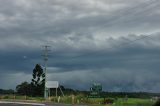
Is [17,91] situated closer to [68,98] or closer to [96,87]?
[68,98]

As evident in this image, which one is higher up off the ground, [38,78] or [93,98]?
[38,78]

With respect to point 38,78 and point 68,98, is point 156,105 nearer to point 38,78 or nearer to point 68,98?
point 68,98

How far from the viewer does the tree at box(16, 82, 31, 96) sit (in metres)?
146

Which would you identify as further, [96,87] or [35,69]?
[35,69]

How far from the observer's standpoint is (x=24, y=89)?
150 metres

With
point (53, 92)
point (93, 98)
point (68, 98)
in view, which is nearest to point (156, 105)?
point (93, 98)

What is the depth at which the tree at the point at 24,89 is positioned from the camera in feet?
479

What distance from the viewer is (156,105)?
131 inches

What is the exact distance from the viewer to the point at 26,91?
484 ft

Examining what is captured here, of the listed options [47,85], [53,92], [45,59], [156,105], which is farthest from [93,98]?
[156,105]

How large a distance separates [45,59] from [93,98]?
88.6 ft

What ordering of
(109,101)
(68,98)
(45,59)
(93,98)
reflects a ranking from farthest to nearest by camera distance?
(45,59) → (68,98) → (93,98) → (109,101)

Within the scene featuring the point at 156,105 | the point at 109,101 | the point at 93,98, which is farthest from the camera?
the point at 93,98

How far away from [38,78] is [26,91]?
893 centimetres
